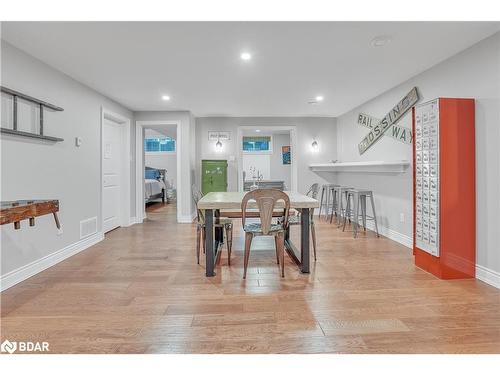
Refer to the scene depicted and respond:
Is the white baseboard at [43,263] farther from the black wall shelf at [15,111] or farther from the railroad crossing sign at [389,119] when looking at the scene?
the railroad crossing sign at [389,119]

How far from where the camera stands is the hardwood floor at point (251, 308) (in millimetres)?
1714

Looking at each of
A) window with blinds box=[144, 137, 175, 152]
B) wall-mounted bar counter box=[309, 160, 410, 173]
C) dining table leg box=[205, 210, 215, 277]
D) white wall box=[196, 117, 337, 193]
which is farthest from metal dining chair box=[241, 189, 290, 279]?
window with blinds box=[144, 137, 175, 152]

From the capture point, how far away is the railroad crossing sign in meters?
3.81

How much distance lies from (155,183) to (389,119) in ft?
24.5

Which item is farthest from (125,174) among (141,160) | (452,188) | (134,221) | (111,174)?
(452,188)

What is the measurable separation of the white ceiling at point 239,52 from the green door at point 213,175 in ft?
6.44

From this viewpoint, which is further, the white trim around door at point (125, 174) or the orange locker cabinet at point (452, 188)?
the white trim around door at point (125, 174)

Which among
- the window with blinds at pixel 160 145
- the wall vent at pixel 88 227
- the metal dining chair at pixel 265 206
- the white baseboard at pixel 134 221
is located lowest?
the white baseboard at pixel 134 221

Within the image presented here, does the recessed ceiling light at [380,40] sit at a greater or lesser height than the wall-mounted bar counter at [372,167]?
greater

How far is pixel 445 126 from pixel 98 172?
4437 millimetres

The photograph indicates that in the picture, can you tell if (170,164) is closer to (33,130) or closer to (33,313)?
(33,130)

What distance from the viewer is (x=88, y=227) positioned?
4.03 meters

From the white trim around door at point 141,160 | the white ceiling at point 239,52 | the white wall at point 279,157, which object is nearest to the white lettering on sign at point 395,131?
the white ceiling at point 239,52

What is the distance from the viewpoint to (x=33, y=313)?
2.09m
